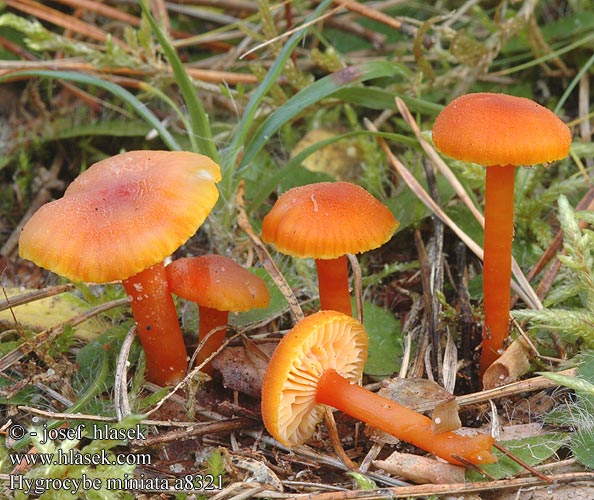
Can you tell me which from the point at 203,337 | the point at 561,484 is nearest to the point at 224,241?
the point at 203,337

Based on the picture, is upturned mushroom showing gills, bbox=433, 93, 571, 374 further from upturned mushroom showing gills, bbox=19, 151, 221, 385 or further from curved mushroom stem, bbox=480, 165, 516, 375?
upturned mushroom showing gills, bbox=19, 151, 221, 385

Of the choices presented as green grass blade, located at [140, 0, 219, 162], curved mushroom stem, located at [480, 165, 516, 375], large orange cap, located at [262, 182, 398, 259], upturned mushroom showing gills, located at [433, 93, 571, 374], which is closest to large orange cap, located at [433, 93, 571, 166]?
upturned mushroom showing gills, located at [433, 93, 571, 374]

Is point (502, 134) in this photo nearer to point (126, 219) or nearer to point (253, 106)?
point (126, 219)

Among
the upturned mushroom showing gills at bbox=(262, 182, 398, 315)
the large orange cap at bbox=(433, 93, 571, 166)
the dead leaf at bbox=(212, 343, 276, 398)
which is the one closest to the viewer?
the large orange cap at bbox=(433, 93, 571, 166)

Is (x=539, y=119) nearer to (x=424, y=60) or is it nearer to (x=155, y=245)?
(x=155, y=245)

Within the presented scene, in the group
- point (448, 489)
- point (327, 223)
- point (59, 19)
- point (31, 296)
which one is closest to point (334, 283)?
point (327, 223)

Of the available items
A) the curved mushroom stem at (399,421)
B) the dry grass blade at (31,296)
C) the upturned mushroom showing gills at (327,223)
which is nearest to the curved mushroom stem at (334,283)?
the upturned mushroom showing gills at (327,223)
